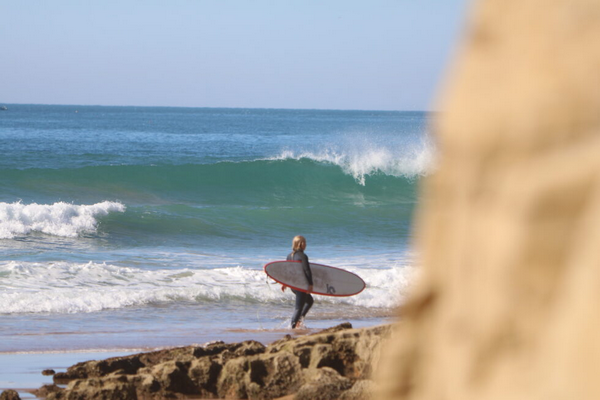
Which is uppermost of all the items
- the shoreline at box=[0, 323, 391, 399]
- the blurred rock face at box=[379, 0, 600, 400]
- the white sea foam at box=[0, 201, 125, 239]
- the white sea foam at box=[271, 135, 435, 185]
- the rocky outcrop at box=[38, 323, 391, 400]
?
the blurred rock face at box=[379, 0, 600, 400]

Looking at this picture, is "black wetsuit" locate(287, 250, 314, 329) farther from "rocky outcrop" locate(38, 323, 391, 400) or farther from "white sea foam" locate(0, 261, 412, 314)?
"rocky outcrop" locate(38, 323, 391, 400)

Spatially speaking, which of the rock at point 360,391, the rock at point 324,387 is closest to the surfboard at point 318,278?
the rock at point 324,387

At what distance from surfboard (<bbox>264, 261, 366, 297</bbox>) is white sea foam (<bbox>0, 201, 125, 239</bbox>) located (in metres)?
9.08

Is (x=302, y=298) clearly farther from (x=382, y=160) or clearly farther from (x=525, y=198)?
(x=382, y=160)

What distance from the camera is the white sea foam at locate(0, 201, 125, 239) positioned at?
17891 millimetres

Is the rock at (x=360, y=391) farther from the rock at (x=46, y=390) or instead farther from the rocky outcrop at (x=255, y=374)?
the rock at (x=46, y=390)

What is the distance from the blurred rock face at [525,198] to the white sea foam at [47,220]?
17.7 metres

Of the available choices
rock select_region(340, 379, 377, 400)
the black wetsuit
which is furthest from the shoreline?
the black wetsuit

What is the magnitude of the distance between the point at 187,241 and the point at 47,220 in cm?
352

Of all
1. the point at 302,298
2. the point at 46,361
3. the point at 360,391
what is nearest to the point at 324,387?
the point at 360,391

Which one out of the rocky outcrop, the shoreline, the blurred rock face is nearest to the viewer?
the blurred rock face

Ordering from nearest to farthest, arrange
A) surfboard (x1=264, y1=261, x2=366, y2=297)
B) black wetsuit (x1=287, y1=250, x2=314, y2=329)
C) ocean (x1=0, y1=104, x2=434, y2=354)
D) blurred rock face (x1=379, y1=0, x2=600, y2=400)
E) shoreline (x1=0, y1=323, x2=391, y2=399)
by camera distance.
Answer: blurred rock face (x1=379, y1=0, x2=600, y2=400)
shoreline (x1=0, y1=323, x2=391, y2=399)
black wetsuit (x1=287, y1=250, x2=314, y2=329)
ocean (x1=0, y1=104, x2=434, y2=354)
surfboard (x1=264, y1=261, x2=366, y2=297)

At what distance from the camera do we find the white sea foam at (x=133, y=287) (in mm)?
10742

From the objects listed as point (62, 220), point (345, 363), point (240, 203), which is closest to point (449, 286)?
point (345, 363)
